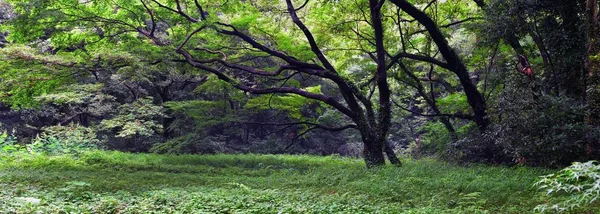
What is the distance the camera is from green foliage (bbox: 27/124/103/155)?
12.7 m

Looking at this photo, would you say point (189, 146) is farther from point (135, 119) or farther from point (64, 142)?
point (64, 142)

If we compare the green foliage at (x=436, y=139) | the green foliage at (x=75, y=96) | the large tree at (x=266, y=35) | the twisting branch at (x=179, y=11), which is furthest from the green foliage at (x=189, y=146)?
the green foliage at (x=436, y=139)

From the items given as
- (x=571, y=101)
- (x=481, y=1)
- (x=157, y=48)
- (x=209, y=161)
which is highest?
(x=481, y=1)

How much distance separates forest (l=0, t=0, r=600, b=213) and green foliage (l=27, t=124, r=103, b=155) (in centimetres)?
10

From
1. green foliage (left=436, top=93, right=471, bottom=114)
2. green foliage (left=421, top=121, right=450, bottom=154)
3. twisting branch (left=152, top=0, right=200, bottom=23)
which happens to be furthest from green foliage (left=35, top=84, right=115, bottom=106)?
green foliage (left=436, top=93, right=471, bottom=114)

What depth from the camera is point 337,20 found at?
13609 millimetres

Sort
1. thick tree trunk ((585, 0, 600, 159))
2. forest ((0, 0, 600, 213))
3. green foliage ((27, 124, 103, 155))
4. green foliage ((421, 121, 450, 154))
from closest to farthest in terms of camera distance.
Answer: forest ((0, 0, 600, 213))
thick tree trunk ((585, 0, 600, 159))
green foliage ((27, 124, 103, 155))
green foliage ((421, 121, 450, 154))

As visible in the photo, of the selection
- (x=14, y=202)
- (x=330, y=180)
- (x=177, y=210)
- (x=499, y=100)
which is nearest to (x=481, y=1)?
(x=499, y=100)

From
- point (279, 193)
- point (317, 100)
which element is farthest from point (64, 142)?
point (279, 193)

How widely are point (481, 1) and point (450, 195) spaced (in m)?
7.18

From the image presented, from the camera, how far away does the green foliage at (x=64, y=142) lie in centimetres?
1267

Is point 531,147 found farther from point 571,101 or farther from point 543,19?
point 543,19

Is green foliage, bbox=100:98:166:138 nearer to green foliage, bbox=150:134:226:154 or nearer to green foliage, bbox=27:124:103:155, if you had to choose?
green foliage, bbox=27:124:103:155

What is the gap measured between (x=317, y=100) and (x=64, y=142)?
865 centimetres
